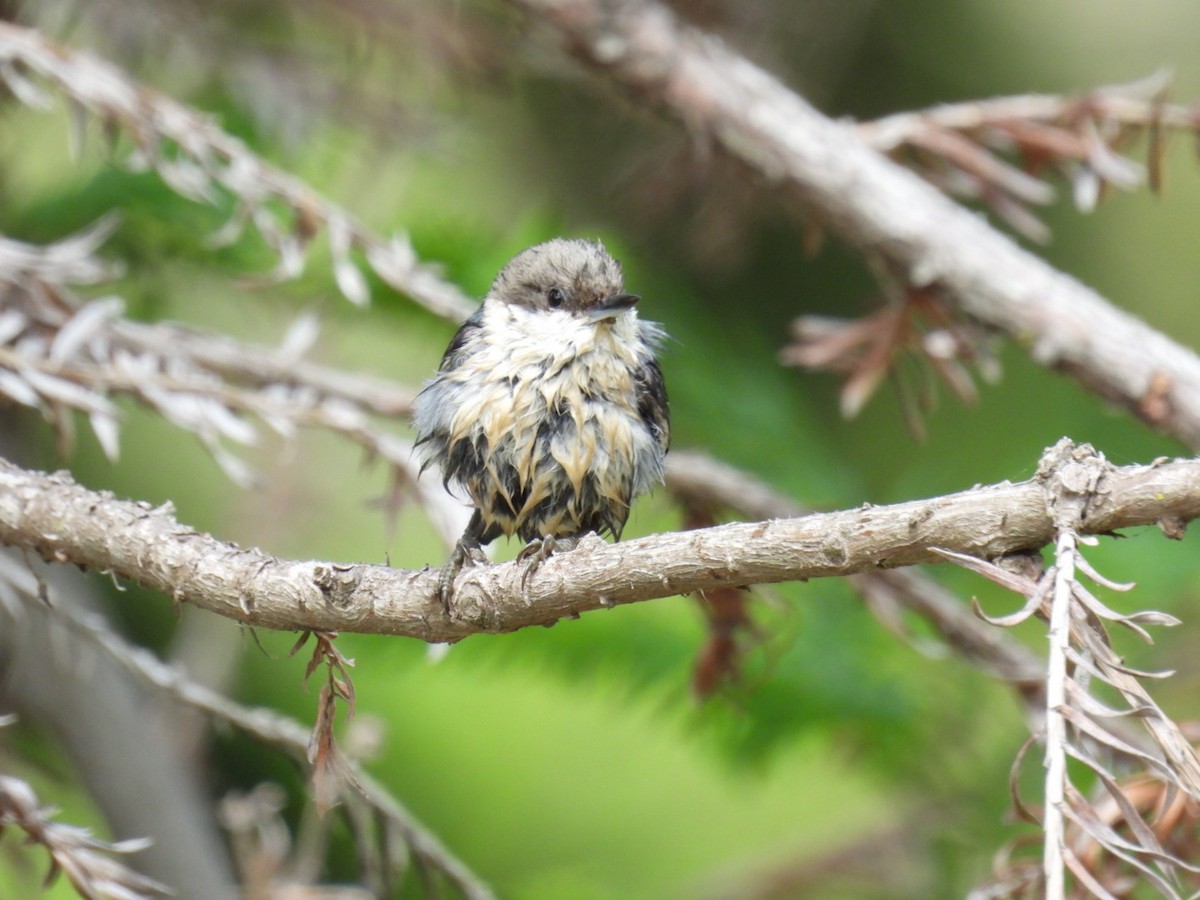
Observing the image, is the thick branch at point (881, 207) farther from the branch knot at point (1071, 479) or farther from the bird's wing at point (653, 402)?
the branch knot at point (1071, 479)

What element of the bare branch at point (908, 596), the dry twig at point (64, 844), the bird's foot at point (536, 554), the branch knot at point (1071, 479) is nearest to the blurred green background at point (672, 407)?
the bare branch at point (908, 596)

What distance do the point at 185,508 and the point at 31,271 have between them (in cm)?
270

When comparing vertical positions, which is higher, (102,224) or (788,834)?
(788,834)

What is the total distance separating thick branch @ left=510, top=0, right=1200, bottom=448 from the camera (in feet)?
8.51

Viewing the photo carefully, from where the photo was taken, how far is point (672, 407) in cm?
402

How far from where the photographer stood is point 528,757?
5.65 m

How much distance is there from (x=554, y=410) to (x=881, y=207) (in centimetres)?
97

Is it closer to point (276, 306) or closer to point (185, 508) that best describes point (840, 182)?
point (276, 306)

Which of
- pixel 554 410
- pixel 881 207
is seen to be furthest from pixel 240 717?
pixel 881 207

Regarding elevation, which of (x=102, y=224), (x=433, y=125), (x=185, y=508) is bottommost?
(x=102, y=224)

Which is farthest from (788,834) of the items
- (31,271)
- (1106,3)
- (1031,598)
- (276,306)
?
(1031,598)

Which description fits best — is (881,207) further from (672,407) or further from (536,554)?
(536,554)

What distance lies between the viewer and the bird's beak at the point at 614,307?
98.0 inches

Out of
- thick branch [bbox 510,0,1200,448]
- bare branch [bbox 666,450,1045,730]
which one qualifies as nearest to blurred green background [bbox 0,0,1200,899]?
thick branch [bbox 510,0,1200,448]
